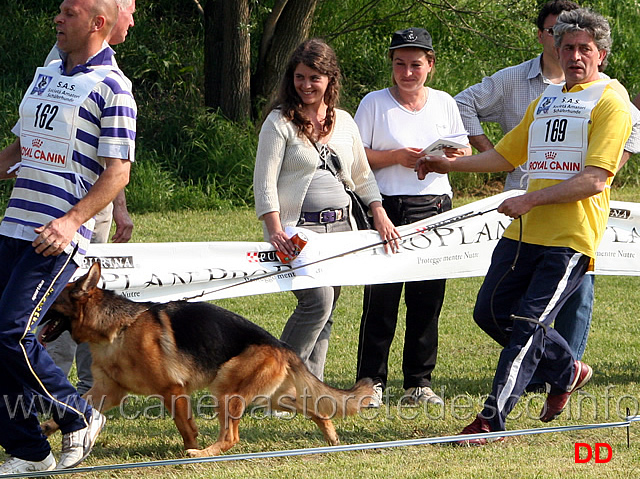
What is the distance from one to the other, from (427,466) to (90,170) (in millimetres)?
2127

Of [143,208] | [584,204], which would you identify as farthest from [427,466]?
[143,208]

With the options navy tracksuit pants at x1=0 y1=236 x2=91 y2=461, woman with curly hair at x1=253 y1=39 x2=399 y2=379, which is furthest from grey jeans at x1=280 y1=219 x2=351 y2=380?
navy tracksuit pants at x1=0 y1=236 x2=91 y2=461

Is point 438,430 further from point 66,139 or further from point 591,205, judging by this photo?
point 66,139

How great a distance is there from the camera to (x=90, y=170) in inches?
162

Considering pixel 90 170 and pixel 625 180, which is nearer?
pixel 90 170

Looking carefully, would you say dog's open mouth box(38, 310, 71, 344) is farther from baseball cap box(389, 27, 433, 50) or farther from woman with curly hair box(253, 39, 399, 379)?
baseball cap box(389, 27, 433, 50)

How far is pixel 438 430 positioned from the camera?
5.19m

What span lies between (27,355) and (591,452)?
9.18 ft

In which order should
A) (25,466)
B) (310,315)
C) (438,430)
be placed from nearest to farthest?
(25,466) < (438,430) < (310,315)

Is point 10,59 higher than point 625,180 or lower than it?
higher

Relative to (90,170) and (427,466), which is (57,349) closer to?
(90,170)

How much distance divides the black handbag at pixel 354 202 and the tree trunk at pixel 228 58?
9919 mm

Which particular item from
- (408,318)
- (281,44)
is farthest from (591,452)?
(281,44)

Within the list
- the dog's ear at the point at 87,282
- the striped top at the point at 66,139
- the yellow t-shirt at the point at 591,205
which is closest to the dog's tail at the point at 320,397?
the dog's ear at the point at 87,282
